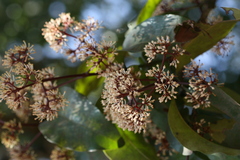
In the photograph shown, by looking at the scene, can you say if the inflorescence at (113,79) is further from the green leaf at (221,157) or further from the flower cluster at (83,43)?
the green leaf at (221,157)

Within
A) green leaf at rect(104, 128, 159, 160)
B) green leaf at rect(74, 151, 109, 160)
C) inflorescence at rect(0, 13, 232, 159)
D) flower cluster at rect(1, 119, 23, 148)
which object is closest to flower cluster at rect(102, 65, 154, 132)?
inflorescence at rect(0, 13, 232, 159)

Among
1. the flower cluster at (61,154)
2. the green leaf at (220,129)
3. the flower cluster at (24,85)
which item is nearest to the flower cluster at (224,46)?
the green leaf at (220,129)

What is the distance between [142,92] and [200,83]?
5.7 inches

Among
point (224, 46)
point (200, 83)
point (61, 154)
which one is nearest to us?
point (200, 83)

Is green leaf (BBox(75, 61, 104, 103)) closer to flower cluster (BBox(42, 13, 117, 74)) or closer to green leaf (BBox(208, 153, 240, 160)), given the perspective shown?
flower cluster (BBox(42, 13, 117, 74))

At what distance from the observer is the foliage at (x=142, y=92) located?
658 millimetres

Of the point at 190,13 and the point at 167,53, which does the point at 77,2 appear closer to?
the point at 190,13

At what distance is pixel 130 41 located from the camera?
0.84 m

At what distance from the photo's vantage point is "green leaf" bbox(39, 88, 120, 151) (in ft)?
2.81

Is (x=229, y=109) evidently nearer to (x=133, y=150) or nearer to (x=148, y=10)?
(x=133, y=150)

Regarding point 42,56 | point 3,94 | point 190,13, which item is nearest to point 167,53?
point 190,13

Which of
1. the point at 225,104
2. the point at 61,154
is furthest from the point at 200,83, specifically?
the point at 61,154

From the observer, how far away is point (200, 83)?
0.65m

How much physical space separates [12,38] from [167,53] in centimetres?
198
